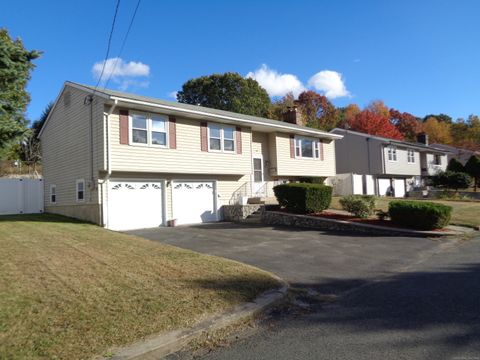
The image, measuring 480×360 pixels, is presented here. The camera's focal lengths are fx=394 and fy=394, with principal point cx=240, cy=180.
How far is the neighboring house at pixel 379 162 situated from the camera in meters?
34.9

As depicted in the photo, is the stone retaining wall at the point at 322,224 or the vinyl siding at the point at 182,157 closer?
the stone retaining wall at the point at 322,224

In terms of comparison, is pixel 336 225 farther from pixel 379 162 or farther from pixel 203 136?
pixel 379 162

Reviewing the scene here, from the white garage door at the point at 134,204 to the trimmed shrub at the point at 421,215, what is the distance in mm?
10266

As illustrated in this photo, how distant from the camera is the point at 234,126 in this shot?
2091cm

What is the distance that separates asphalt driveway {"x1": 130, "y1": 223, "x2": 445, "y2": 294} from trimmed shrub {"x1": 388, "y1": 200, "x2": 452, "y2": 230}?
53.5 inches

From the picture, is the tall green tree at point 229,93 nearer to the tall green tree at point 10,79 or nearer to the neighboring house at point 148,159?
the neighboring house at point 148,159

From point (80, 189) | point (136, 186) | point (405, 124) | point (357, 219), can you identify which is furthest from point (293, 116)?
point (405, 124)

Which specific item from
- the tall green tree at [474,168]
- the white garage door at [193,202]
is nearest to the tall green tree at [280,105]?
the tall green tree at [474,168]

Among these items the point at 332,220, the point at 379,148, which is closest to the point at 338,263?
the point at 332,220

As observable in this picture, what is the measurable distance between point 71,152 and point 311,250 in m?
13.1

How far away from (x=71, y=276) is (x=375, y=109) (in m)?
61.7

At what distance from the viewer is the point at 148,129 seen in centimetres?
1719

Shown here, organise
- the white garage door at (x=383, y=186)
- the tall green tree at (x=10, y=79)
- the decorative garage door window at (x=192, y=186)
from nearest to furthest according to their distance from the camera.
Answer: the tall green tree at (x=10, y=79) < the decorative garage door window at (x=192, y=186) < the white garage door at (x=383, y=186)

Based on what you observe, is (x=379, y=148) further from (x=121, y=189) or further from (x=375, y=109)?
(x=375, y=109)
